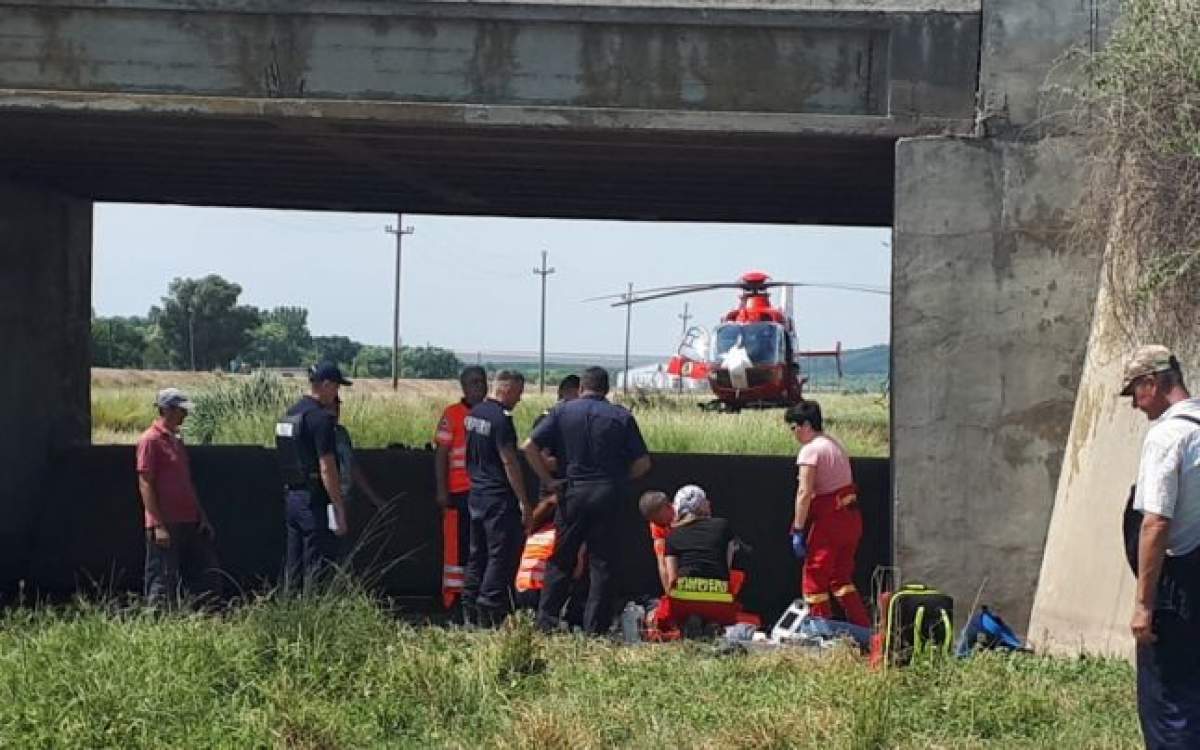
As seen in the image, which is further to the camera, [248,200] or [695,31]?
[248,200]

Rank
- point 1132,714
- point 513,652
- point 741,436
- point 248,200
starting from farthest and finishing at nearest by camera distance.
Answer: point 741,436 < point 248,200 < point 513,652 < point 1132,714

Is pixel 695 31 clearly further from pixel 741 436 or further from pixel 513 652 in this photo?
pixel 741 436

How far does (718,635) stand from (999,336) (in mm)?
2712

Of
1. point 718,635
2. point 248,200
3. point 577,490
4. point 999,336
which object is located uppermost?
point 248,200

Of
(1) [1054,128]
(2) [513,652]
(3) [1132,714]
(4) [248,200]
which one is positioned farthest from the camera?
(4) [248,200]

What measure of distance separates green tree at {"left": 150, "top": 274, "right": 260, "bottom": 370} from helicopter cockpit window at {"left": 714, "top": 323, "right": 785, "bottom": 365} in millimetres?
73654

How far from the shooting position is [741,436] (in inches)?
1089

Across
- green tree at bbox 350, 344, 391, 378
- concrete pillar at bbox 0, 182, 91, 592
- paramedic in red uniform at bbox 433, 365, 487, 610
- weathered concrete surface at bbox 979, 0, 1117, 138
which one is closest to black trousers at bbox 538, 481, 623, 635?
paramedic in red uniform at bbox 433, 365, 487, 610

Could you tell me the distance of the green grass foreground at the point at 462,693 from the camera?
7.70 meters

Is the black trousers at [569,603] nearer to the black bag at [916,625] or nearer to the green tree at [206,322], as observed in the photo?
the black bag at [916,625]

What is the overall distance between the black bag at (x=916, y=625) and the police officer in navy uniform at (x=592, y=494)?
225cm

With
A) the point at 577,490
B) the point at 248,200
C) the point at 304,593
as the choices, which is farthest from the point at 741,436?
the point at 304,593

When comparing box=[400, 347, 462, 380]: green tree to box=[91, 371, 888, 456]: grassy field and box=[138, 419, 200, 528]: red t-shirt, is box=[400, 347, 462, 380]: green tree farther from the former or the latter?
box=[138, 419, 200, 528]: red t-shirt

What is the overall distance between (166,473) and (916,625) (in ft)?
16.9
